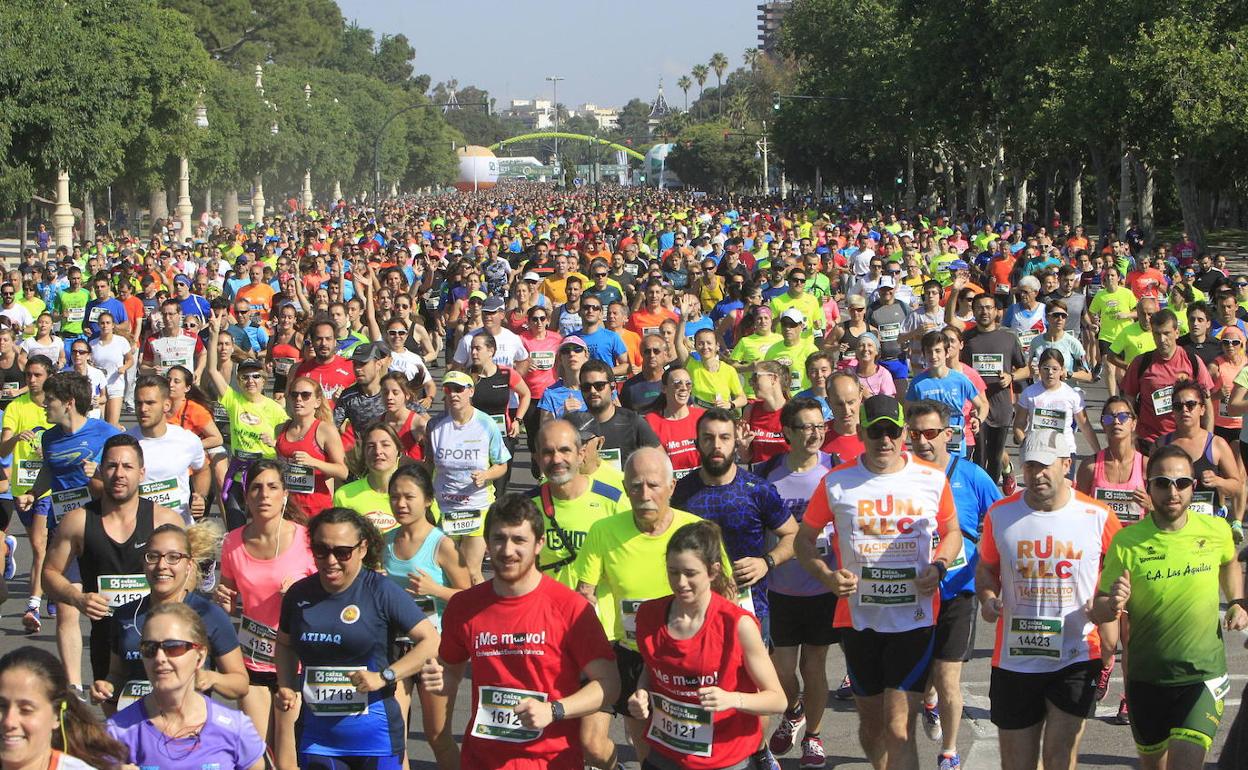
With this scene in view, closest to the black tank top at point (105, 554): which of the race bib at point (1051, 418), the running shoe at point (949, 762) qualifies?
the running shoe at point (949, 762)

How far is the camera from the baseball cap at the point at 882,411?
21.9 feet

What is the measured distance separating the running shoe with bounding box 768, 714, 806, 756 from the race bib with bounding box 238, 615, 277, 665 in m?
2.26

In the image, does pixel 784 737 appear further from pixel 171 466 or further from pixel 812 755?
pixel 171 466

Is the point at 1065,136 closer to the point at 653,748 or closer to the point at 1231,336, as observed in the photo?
the point at 1231,336

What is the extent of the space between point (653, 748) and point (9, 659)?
2.05 meters

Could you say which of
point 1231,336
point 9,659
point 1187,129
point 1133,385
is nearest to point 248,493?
point 9,659

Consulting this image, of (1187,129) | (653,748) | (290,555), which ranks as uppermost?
(1187,129)

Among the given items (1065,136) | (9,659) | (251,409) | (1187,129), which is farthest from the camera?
(1065,136)

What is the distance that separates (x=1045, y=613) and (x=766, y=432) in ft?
13.4

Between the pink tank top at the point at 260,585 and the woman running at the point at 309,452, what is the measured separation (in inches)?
91.3

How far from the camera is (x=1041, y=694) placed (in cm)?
639

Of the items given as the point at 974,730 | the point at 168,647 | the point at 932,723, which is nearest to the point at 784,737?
the point at 932,723

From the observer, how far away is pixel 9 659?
4309mm

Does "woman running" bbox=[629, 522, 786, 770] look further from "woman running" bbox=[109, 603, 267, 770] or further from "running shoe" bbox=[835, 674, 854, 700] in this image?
"running shoe" bbox=[835, 674, 854, 700]
